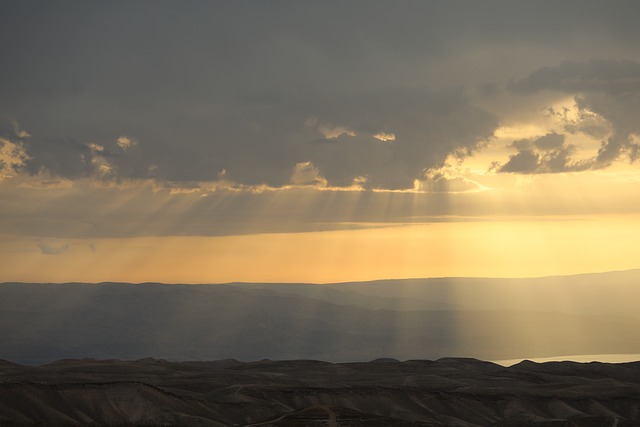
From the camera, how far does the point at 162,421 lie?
13488cm

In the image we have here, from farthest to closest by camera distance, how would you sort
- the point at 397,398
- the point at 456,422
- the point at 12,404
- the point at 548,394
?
the point at 548,394 → the point at 397,398 → the point at 456,422 → the point at 12,404

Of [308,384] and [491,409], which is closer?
[491,409]

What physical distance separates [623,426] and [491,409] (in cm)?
2772

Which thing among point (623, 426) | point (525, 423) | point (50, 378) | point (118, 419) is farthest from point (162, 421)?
point (623, 426)

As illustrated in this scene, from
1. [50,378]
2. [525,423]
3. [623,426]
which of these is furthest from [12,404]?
[623,426]

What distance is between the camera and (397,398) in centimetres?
17225

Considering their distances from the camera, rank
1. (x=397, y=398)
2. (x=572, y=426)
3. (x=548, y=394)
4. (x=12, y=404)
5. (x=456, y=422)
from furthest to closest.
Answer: (x=548, y=394) → (x=397, y=398) → (x=456, y=422) → (x=572, y=426) → (x=12, y=404)

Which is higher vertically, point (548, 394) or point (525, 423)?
point (548, 394)

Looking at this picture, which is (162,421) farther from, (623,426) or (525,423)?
(623,426)

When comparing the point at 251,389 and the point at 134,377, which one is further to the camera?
the point at 134,377

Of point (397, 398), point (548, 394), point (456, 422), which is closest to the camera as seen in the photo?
point (456, 422)

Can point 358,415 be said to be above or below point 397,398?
below

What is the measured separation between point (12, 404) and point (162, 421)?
22.5 meters

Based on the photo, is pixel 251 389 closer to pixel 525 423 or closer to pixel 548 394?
pixel 525 423
